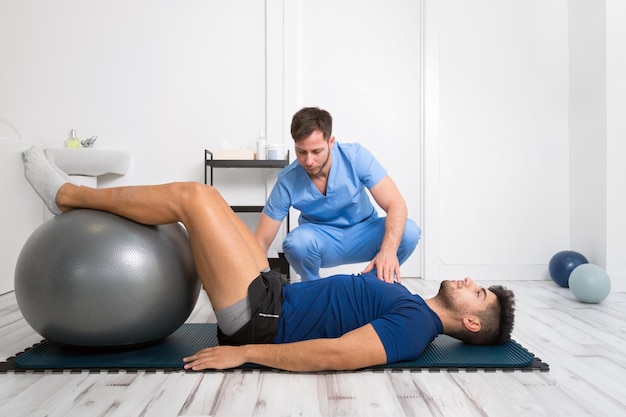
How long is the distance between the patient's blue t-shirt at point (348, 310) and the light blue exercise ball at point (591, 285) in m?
1.57

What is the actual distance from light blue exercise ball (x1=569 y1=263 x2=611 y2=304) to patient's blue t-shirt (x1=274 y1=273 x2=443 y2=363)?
157cm

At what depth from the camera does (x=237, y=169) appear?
12.7 feet

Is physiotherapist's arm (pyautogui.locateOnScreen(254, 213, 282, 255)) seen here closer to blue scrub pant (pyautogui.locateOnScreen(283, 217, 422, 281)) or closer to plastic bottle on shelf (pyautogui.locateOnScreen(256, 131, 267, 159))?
blue scrub pant (pyautogui.locateOnScreen(283, 217, 422, 281))

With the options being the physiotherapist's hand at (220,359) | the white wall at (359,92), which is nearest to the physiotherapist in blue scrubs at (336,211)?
the physiotherapist's hand at (220,359)

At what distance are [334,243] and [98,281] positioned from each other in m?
1.24

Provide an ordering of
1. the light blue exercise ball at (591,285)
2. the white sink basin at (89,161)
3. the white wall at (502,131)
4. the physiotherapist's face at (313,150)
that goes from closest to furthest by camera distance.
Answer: the physiotherapist's face at (313,150) → the light blue exercise ball at (591,285) → the white sink basin at (89,161) → the white wall at (502,131)

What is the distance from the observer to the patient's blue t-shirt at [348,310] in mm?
1571

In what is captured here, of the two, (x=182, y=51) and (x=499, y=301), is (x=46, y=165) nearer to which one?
(x=499, y=301)

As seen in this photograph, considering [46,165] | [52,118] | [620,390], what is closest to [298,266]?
[46,165]

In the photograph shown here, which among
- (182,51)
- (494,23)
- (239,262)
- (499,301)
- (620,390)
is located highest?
(494,23)

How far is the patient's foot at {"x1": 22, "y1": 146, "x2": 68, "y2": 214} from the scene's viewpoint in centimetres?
181

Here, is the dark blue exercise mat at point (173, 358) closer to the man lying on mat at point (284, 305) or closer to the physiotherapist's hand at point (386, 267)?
the man lying on mat at point (284, 305)

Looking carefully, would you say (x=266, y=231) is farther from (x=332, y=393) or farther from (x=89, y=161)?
(x=89, y=161)

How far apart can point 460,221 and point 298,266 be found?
1.72m
